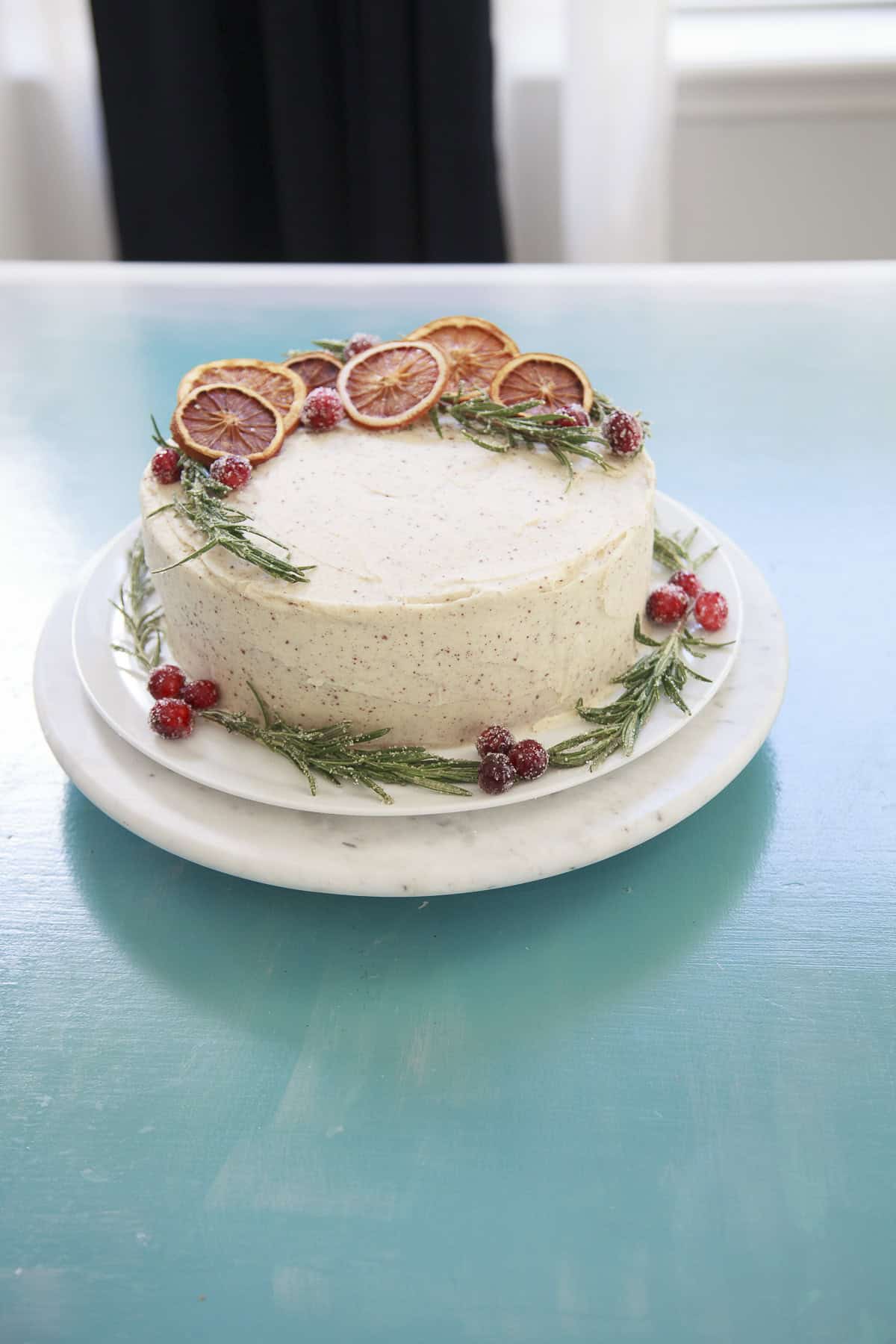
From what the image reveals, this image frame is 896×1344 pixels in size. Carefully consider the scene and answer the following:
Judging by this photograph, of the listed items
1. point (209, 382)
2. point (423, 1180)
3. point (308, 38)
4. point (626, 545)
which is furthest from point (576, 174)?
point (423, 1180)

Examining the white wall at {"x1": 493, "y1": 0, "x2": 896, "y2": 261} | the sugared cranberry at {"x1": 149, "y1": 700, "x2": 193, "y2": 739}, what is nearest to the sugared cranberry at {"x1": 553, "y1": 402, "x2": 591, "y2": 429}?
the sugared cranberry at {"x1": 149, "y1": 700, "x2": 193, "y2": 739}

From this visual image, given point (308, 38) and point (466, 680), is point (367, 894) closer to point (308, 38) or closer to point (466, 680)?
point (466, 680)

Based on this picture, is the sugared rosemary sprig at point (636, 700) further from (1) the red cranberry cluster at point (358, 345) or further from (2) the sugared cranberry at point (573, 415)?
(1) the red cranberry cluster at point (358, 345)

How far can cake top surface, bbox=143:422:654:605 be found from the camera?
4.66ft

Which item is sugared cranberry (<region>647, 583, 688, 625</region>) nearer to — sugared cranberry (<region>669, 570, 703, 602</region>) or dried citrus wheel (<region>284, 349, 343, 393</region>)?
sugared cranberry (<region>669, 570, 703, 602</region>)

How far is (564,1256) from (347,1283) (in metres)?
0.18

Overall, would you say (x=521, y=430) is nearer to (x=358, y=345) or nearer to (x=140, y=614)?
(x=358, y=345)

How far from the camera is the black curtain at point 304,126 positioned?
3779 mm

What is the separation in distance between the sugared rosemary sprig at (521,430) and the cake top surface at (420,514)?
1 cm

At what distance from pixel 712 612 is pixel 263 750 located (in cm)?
61

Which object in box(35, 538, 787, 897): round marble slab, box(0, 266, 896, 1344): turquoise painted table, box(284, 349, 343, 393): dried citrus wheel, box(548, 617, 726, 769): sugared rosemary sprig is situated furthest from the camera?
box(284, 349, 343, 393): dried citrus wheel

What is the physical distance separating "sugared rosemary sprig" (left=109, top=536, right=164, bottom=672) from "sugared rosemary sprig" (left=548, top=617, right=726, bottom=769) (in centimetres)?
58

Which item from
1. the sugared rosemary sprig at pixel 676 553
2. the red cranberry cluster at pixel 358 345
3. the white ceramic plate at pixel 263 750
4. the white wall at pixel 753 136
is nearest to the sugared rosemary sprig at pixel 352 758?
the white ceramic plate at pixel 263 750

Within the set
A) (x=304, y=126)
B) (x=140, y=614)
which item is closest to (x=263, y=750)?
(x=140, y=614)
